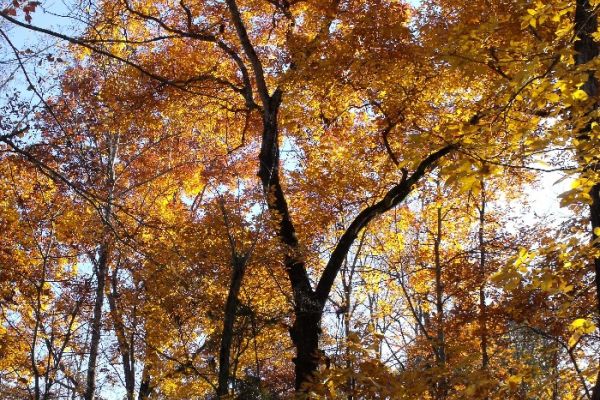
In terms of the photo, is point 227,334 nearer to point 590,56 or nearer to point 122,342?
point 590,56

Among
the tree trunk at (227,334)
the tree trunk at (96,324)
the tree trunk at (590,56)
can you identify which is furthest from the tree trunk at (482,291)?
the tree trunk at (96,324)

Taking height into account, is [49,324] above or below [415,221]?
below

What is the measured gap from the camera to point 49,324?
1010cm

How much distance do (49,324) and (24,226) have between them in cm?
190

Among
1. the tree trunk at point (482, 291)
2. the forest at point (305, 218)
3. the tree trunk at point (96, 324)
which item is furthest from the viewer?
the tree trunk at point (482, 291)

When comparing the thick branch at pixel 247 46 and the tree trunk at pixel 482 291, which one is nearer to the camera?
the thick branch at pixel 247 46

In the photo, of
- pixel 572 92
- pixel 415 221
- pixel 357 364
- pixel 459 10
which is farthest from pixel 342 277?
pixel 572 92

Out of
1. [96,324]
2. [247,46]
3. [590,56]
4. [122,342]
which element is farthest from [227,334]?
[122,342]

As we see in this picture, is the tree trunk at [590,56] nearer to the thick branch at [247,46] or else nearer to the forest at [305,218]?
the forest at [305,218]

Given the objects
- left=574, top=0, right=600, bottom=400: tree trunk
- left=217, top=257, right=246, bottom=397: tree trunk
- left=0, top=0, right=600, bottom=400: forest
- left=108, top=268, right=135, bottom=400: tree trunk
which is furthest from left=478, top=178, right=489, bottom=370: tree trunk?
left=108, top=268, right=135, bottom=400: tree trunk

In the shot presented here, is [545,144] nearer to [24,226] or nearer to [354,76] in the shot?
[354,76]

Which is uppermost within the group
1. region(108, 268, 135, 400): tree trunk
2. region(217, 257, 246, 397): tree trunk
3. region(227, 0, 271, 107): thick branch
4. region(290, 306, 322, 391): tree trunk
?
region(227, 0, 271, 107): thick branch

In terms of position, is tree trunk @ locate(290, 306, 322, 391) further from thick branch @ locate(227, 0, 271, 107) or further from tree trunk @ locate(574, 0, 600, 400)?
tree trunk @ locate(574, 0, 600, 400)

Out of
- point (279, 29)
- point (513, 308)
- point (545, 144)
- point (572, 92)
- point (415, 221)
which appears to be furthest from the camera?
point (415, 221)
